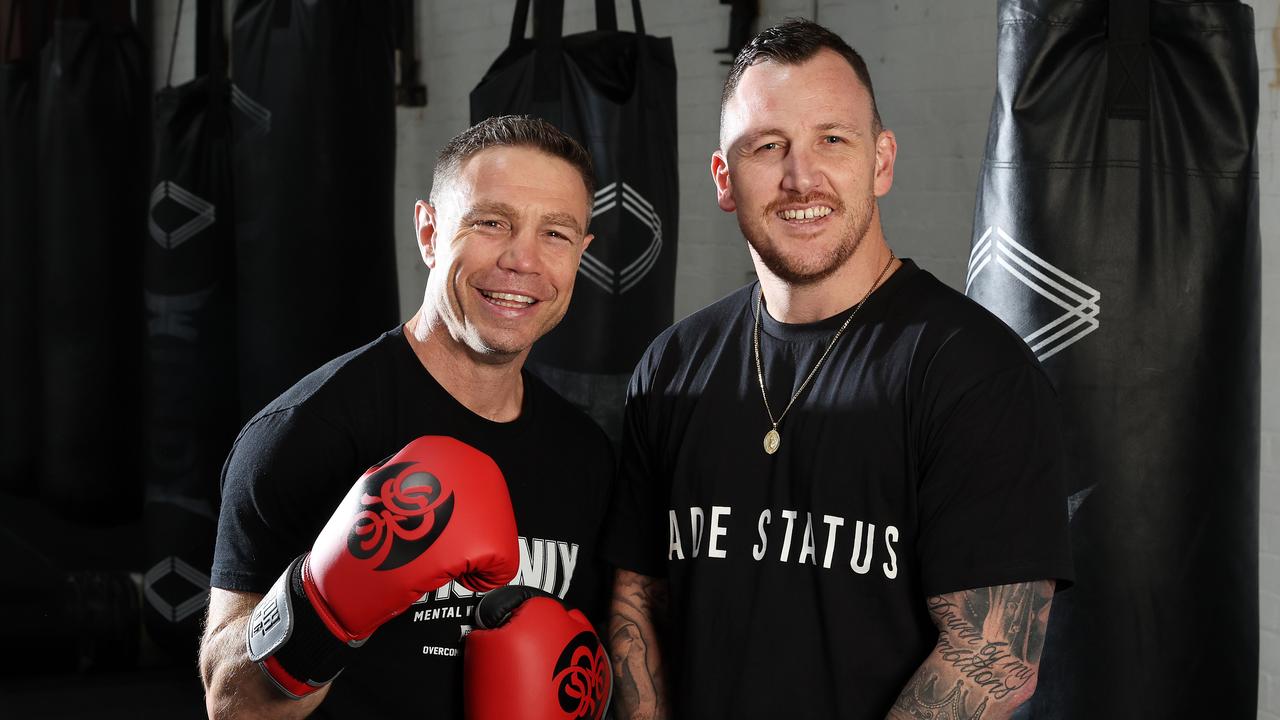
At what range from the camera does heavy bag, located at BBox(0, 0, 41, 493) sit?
5.02 metres

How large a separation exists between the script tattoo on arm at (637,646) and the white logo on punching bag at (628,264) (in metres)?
1.09

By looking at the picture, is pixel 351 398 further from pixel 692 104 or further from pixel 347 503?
pixel 692 104

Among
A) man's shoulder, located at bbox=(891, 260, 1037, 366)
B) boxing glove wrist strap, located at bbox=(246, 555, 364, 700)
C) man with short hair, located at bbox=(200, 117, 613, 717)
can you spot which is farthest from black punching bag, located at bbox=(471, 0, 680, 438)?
boxing glove wrist strap, located at bbox=(246, 555, 364, 700)

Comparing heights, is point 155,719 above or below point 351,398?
below

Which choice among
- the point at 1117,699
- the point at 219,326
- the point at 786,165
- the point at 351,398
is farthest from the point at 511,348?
the point at 219,326

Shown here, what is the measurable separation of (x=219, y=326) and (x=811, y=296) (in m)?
2.31

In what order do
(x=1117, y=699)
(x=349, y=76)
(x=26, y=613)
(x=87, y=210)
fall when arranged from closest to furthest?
(x=1117, y=699), (x=349, y=76), (x=26, y=613), (x=87, y=210)

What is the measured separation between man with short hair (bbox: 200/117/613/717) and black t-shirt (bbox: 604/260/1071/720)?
196 millimetres

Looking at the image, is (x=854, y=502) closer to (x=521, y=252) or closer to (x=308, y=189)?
(x=521, y=252)

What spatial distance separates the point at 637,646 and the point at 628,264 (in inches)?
48.0

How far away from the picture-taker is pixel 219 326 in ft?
11.3

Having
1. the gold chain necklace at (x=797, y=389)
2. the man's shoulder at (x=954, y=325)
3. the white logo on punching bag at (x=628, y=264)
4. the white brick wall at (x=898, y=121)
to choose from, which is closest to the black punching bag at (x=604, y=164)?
the white logo on punching bag at (x=628, y=264)

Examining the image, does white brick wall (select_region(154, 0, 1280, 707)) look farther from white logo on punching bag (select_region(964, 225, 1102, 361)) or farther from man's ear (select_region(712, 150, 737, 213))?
man's ear (select_region(712, 150, 737, 213))

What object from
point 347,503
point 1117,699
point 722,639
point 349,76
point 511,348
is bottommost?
point 1117,699
